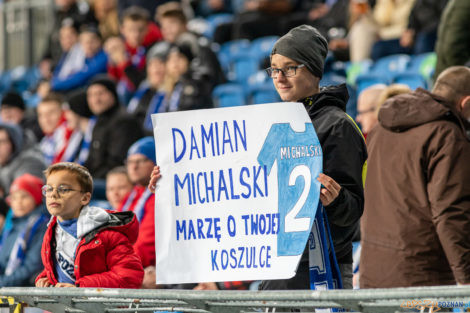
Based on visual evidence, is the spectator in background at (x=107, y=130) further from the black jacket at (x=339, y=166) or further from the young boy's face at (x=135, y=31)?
the black jacket at (x=339, y=166)

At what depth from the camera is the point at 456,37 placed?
6.04 metres

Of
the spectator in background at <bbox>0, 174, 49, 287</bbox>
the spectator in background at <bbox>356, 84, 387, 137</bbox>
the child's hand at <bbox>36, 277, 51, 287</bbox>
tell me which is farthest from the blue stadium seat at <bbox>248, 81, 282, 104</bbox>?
the child's hand at <bbox>36, 277, 51, 287</bbox>

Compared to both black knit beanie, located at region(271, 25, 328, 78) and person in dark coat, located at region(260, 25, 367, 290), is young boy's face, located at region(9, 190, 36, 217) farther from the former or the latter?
black knit beanie, located at region(271, 25, 328, 78)

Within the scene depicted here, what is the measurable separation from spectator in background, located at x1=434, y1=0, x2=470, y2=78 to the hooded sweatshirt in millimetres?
1815

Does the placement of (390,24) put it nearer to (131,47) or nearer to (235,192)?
(131,47)

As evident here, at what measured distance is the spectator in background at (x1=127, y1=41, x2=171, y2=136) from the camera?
932cm

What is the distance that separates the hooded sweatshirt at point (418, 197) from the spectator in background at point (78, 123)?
16.5 ft

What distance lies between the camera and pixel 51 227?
4320 mm

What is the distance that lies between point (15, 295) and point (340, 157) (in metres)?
1.34

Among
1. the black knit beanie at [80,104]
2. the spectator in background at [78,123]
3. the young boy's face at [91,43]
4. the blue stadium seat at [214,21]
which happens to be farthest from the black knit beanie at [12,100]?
the blue stadium seat at [214,21]

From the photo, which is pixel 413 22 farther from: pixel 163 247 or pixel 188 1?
pixel 163 247

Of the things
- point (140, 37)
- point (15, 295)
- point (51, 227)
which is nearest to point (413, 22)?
point (140, 37)

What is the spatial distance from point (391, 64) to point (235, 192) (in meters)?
5.85

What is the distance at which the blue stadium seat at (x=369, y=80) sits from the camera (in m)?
8.27
